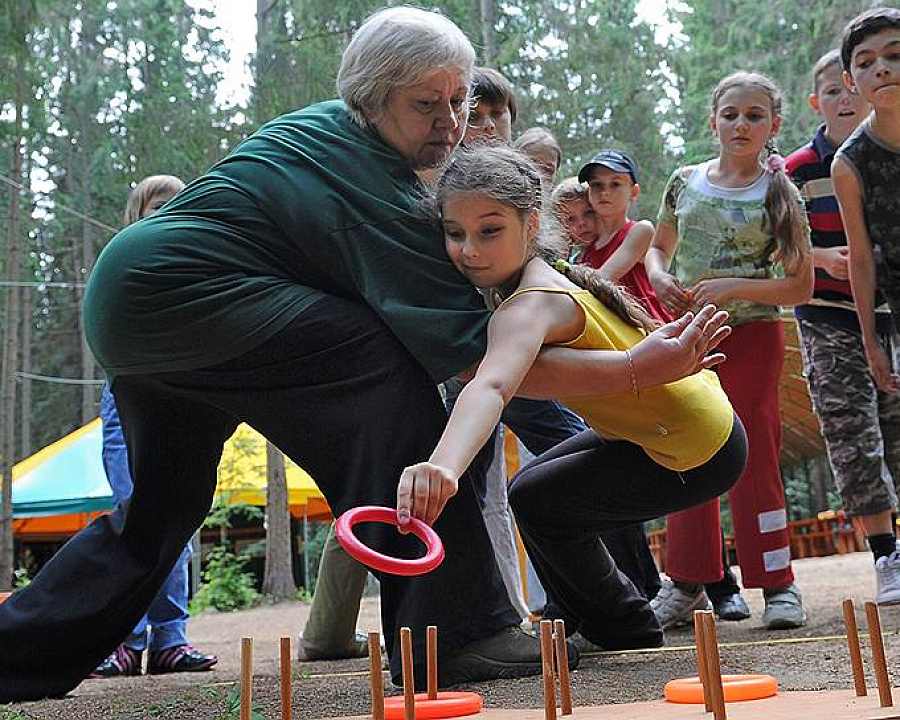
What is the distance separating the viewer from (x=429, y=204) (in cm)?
261

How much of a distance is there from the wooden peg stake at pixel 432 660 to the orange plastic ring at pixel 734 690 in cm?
44

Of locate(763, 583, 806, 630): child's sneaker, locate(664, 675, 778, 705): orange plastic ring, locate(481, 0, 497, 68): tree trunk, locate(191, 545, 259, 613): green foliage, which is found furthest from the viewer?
locate(191, 545, 259, 613): green foliage

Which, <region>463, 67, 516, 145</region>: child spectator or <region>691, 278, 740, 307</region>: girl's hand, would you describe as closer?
<region>463, 67, 516, 145</region>: child spectator

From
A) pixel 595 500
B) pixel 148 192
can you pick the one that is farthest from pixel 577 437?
pixel 148 192

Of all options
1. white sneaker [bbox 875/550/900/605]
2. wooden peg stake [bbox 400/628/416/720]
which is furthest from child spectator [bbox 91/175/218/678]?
white sneaker [bbox 875/550/900/605]

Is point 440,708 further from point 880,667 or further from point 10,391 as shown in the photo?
point 10,391

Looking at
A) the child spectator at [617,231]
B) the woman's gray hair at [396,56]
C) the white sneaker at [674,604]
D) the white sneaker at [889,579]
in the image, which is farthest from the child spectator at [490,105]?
the white sneaker at [889,579]

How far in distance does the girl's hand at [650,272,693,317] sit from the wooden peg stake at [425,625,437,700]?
81.4 inches

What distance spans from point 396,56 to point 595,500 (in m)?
1.19

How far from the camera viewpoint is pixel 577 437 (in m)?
3.16

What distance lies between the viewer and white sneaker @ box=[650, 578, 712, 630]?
3.96 meters

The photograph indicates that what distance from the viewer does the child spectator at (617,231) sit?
13.7ft

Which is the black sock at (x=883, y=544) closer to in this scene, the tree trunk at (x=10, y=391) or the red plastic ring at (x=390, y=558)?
the red plastic ring at (x=390, y=558)

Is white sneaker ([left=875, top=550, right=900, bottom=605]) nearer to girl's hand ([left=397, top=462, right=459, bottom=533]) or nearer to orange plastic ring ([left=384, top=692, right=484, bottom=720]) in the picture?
orange plastic ring ([left=384, top=692, right=484, bottom=720])
